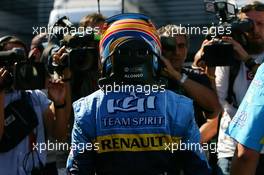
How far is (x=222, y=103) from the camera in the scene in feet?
12.0

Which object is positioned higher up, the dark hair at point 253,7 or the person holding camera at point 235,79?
the dark hair at point 253,7

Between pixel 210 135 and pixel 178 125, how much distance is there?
5.86 ft

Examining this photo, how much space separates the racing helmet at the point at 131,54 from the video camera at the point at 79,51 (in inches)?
29.8

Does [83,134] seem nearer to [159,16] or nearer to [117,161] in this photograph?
[117,161]

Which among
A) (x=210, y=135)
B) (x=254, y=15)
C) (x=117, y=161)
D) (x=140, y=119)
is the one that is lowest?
(x=210, y=135)

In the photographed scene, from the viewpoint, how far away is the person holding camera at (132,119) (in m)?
2.18

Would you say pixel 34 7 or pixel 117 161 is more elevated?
pixel 34 7

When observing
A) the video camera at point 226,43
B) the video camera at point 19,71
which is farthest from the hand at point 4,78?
the video camera at point 226,43

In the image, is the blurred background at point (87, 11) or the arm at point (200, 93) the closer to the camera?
the arm at point (200, 93)

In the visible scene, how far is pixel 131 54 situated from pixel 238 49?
1257 mm

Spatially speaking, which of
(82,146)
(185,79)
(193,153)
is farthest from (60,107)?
(193,153)

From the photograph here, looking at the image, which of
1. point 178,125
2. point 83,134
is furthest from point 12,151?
point 178,125

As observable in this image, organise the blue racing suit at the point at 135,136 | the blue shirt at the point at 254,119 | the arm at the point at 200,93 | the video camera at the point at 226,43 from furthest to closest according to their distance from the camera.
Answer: the arm at the point at 200,93 < the video camera at the point at 226,43 < the blue racing suit at the point at 135,136 < the blue shirt at the point at 254,119

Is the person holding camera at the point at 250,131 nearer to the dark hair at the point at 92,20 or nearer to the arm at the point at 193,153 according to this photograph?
the arm at the point at 193,153
